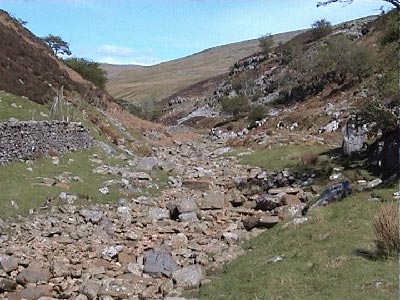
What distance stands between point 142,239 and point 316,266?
21.8 feet

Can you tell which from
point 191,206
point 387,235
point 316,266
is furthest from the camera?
point 191,206

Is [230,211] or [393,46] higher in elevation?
[393,46]

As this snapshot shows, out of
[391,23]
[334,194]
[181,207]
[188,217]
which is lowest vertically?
[188,217]

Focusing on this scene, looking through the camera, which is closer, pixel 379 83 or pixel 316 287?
pixel 316 287

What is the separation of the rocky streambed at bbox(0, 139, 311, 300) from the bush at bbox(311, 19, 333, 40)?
218ft

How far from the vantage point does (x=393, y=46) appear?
20.7 m

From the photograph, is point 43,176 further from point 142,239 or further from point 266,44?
point 266,44

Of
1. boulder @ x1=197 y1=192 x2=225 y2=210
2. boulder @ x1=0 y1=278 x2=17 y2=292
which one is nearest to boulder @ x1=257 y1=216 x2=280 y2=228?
boulder @ x1=197 y1=192 x2=225 y2=210

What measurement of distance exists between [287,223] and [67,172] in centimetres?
1026

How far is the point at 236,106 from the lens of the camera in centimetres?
6738

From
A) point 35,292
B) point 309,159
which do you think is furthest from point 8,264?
point 309,159

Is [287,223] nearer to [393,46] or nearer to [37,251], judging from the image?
[37,251]

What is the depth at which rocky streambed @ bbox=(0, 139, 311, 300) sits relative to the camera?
39.8 ft

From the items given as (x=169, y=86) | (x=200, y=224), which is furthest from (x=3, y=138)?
(x=169, y=86)
